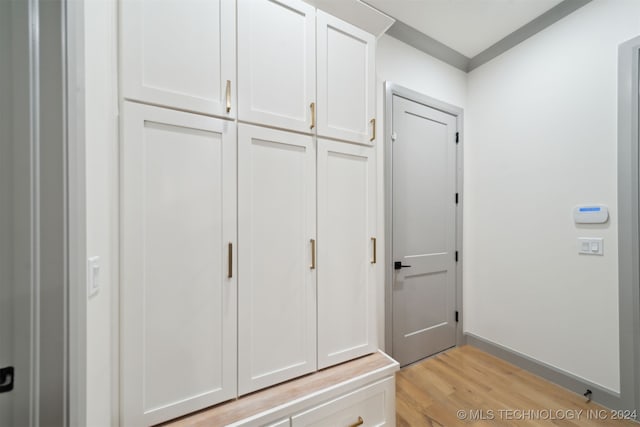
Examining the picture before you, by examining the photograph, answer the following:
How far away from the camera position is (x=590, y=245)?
1.67 meters

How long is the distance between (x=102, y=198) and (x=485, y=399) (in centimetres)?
248

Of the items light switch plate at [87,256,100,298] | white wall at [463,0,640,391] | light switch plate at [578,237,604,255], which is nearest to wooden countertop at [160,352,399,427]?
light switch plate at [87,256,100,298]

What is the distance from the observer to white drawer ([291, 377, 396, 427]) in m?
1.10

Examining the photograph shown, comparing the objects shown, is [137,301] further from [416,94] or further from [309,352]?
[416,94]

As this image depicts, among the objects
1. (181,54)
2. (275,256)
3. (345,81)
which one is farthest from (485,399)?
(181,54)

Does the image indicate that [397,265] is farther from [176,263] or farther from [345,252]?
[176,263]

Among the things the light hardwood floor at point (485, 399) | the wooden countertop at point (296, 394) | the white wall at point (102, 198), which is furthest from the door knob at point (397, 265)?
the white wall at point (102, 198)

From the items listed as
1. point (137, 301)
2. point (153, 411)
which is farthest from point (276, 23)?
point (153, 411)

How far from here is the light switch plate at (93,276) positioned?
2.17 ft

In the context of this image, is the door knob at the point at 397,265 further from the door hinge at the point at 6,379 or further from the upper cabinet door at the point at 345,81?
the door hinge at the point at 6,379

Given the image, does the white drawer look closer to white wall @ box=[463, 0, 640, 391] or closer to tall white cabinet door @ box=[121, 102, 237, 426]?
tall white cabinet door @ box=[121, 102, 237, 426]

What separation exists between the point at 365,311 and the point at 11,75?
160 centimetres

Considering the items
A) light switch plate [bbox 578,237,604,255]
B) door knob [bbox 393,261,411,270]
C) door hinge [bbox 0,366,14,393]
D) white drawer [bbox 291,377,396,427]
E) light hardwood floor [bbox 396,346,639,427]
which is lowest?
light hardwood floor [bbox 396,346,639,427]

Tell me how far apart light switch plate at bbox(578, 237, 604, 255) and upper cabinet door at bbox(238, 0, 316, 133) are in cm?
209
